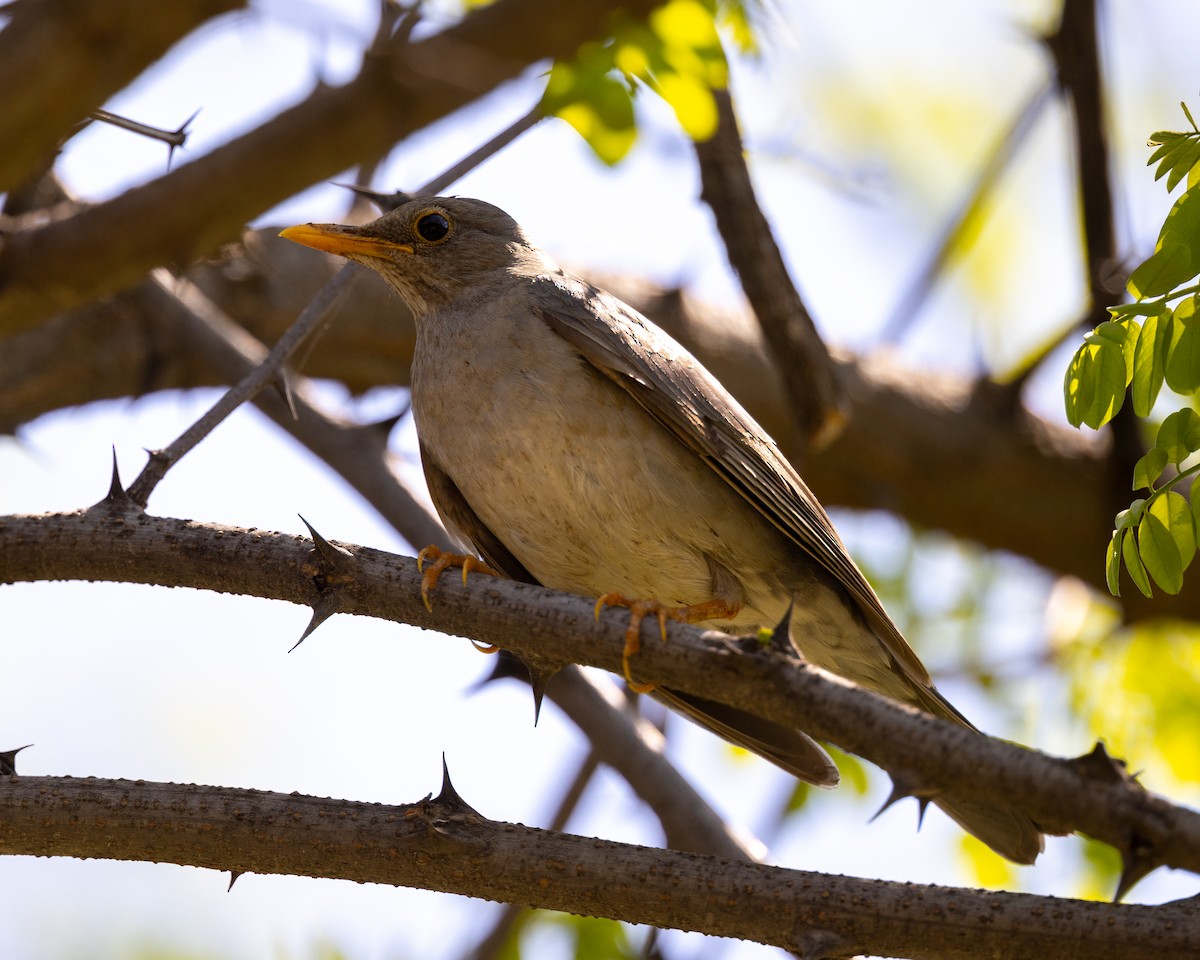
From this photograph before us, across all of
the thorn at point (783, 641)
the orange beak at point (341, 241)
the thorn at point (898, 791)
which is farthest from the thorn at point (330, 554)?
the orange beak at point (341, 241)

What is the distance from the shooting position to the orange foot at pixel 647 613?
10.1ft

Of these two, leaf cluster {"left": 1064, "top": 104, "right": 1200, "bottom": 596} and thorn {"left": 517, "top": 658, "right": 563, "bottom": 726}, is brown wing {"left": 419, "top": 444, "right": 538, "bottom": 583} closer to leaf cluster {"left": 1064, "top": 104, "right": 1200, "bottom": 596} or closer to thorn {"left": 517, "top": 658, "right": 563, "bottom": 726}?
thorn {"left": 517, "top": 658, "right": 563, "bottom": 726}

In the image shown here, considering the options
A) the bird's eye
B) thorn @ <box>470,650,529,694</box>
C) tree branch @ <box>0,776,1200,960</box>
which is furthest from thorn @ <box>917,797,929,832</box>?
the bird's eye

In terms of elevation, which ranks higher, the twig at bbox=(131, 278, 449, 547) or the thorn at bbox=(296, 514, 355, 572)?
the twig at bbox=(131, 278, 449, 547)

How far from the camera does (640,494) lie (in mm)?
4574

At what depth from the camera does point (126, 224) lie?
5609 millimetres

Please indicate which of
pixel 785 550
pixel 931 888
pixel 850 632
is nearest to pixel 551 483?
pixel 785 550

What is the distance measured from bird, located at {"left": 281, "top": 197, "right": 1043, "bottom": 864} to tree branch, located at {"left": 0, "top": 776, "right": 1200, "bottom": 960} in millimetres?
1485

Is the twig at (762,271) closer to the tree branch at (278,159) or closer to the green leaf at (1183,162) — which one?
the tree branch at (278,159)

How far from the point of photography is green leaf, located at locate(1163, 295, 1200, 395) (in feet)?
9.16

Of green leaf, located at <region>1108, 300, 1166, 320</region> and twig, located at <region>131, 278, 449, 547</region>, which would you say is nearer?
green leaf, located at <region>1108, 300, 1166, 320</region>

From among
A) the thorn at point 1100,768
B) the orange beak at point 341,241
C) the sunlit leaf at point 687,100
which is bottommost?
the thorn at point 1100,768

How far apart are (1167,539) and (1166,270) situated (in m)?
0.59

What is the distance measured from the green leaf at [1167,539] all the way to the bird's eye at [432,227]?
11.6 ft
